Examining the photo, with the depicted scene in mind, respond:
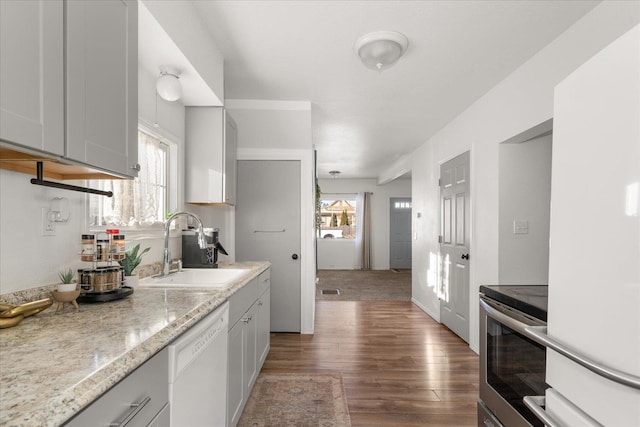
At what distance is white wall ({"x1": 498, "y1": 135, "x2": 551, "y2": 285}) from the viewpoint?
287cm

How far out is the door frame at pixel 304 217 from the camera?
146 inches

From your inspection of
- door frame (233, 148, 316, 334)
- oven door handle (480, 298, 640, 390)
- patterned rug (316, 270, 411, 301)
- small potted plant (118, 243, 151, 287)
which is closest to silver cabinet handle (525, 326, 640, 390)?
oven door handle (480, 298, 640, 390)

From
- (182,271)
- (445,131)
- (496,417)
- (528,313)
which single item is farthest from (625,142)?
(445,131)

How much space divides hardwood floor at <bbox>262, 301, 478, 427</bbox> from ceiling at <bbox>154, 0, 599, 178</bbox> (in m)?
2.47

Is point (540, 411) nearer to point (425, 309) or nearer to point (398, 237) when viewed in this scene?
point (425, 309)

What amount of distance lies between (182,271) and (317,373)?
136 centimetres

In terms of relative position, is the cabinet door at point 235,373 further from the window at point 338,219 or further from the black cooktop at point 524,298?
the window at point 338,219

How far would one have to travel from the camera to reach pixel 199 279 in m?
2.35

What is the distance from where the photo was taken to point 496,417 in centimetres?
146

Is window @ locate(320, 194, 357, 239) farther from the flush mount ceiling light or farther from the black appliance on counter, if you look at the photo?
the flush mount ceiling light

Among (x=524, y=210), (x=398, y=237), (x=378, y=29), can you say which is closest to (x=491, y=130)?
(x=524, y=210)

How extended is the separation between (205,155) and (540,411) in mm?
2521

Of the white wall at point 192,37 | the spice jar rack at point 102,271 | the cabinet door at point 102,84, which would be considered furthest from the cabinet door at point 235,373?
the white wall at point 192,37

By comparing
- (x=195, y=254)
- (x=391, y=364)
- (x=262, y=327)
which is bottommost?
(x=391, y=364)
